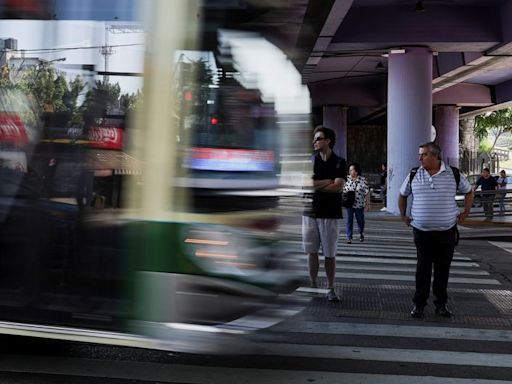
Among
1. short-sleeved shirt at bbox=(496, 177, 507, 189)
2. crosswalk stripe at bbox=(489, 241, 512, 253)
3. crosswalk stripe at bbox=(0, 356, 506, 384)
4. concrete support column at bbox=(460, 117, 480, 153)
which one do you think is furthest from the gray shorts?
concrete support column at bbox=(460, 117, 480, 153)

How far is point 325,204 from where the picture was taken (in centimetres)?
656

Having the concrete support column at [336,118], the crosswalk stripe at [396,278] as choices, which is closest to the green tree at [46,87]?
the crosswalk stripe at [396,278]

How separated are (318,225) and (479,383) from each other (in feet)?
8.38

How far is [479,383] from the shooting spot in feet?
14.7

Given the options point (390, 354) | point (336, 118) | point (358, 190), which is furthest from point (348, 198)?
point (336, 118)

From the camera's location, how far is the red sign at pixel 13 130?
160 inches

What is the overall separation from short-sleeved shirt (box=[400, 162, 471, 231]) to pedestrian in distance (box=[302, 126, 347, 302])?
82 cm

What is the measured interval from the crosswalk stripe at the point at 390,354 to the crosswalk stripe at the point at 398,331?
384 mm

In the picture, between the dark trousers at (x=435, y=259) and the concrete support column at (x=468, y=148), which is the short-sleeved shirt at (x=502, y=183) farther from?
the dark trousers at (x=435, y=259)

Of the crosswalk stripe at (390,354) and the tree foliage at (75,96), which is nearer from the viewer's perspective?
the tree foliage at (75,96)

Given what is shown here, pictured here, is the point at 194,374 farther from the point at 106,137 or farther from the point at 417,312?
the point at 417,312

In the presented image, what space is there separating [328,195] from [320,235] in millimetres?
441

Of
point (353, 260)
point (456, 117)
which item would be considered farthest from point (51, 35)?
point (456, 117)

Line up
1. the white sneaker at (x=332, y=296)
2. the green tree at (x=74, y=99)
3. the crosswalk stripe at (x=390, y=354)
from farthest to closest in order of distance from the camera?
the white sneaker at (x=332, y=296) → the crosswalk stripe at (x=390, y=354) → the green tree at (x=74, y=99)
